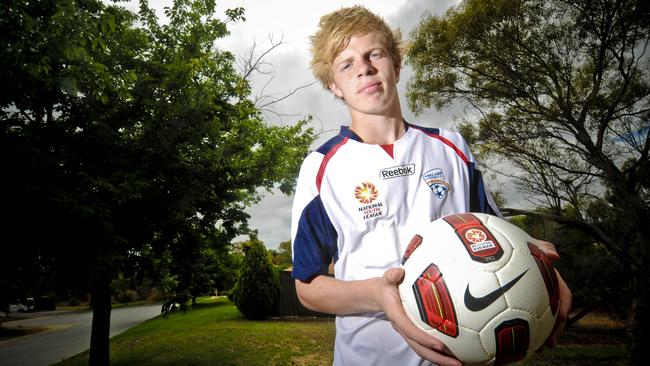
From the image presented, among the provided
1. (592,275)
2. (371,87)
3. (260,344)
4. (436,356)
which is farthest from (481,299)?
(592,275)

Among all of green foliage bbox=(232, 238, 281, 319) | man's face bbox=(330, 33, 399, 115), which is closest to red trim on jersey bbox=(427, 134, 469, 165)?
man's face bbox=(330, 33, 399, 115)

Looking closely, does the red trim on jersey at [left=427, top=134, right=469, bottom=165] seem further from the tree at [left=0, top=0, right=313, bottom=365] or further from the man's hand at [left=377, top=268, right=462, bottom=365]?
the tree at [left=0, top=0, right=313, bottom=365]

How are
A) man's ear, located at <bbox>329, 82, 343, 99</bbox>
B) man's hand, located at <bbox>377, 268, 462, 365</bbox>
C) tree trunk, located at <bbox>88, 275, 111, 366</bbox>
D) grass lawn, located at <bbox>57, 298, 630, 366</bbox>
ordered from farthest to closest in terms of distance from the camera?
grass lawn, located at <bbox>57, 298, 630, 366</bbox>
tree trunk, located at <bbox>88, 275, 111, 366</bbox>
man's ear, located at <bbox>329, 82, 343, 99</bbox>
man's hand, located at <bbox>377, 268, 462, 365</bbox>

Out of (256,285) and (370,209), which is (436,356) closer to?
(370,209)

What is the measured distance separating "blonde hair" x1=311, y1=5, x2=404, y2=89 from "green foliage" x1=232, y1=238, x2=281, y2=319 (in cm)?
1343

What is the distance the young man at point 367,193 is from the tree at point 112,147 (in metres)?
3.43

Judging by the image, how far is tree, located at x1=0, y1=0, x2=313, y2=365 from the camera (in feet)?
14.1

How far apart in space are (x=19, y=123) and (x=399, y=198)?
601 centimetres

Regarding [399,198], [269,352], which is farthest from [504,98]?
[399,198]

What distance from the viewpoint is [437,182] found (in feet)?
5.75

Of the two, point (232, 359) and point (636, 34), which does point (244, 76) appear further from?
point (636, 34)

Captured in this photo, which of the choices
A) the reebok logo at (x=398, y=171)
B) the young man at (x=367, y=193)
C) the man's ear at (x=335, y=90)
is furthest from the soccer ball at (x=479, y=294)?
the man's ear at (x=335, y=90)

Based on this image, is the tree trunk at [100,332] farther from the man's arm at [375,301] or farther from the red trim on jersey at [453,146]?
the red trim on jersey at [453,146]

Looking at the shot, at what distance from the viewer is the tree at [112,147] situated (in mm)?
4285
